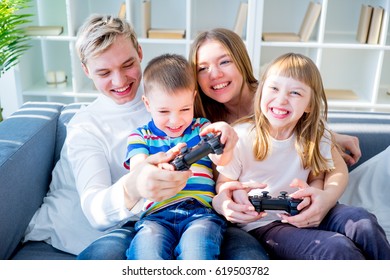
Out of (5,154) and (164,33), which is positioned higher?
(164,33)

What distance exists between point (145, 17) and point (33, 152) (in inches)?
64.5

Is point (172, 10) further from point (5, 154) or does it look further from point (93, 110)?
point (5, 154)

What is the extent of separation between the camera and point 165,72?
1.25 meters

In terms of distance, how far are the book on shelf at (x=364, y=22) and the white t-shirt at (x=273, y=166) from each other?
6.07 feet

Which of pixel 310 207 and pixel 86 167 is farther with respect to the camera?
pixel 86 167

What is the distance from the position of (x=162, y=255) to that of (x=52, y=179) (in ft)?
2.21

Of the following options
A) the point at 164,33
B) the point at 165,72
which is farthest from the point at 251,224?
the point at 164,33

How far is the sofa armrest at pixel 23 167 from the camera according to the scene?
4.32 feet

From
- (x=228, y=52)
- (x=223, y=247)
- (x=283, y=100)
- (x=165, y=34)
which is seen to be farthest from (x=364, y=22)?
(x=223, y=247)

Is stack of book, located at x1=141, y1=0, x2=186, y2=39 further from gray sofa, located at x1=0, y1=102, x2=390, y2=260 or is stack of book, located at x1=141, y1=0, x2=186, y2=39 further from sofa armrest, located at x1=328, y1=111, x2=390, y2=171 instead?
sofa armrest, located at x1=328, y1=111, x2=390, y2=171

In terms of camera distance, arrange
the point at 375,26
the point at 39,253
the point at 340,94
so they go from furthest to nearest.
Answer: the point at 340,94 < the point at 375,26 < the point at 39,253

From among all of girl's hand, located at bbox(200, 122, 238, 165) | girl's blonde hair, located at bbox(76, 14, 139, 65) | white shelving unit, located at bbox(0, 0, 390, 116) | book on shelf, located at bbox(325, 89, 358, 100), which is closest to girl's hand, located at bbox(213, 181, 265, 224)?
girl's hand, located at bbox(200, 122, 238, 165)

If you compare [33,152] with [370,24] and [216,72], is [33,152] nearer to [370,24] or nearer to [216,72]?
[216,72]

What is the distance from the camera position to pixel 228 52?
1422mm
